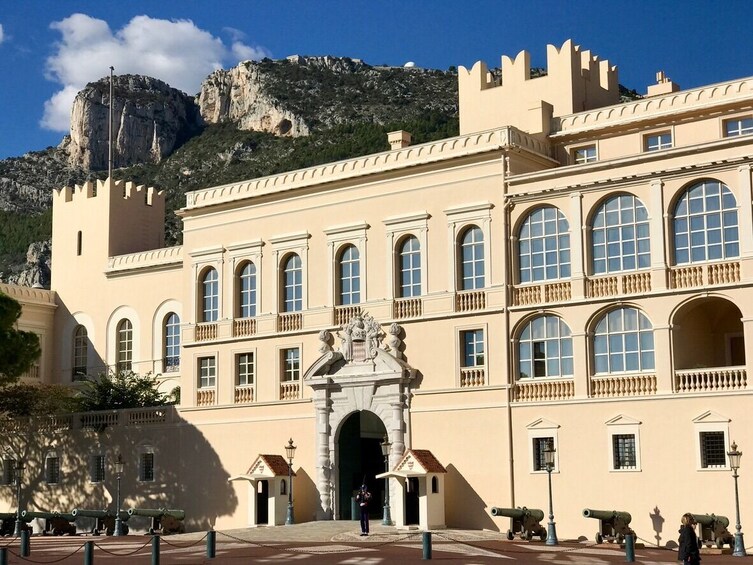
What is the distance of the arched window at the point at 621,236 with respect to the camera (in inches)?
1368

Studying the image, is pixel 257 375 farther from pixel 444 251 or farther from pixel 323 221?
pixel 444 251

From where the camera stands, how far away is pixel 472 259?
124ft

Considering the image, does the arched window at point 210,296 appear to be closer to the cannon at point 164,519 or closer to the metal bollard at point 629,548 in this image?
the cannon at point 164,519

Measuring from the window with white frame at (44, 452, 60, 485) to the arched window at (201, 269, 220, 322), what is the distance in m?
9.03

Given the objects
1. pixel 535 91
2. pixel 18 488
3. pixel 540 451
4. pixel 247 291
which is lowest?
pixel 18 488

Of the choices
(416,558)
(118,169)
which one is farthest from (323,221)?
(118,169)

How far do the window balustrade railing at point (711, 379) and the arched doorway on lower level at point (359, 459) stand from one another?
36.8 ft

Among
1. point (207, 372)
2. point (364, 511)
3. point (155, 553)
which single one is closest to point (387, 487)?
point (364, 511)

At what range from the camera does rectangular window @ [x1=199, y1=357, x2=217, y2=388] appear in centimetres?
4416

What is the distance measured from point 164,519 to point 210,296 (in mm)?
8429

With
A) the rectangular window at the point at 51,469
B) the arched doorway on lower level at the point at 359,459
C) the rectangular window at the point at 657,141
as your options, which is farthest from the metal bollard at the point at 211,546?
the rectangular window at the point at 51,469

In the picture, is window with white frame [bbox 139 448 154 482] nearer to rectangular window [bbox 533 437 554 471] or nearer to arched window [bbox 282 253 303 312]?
arched window [bbox 282 253 303 312]

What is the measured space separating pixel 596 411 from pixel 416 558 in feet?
29.7

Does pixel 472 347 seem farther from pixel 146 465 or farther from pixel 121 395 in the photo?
pixel 121 395
